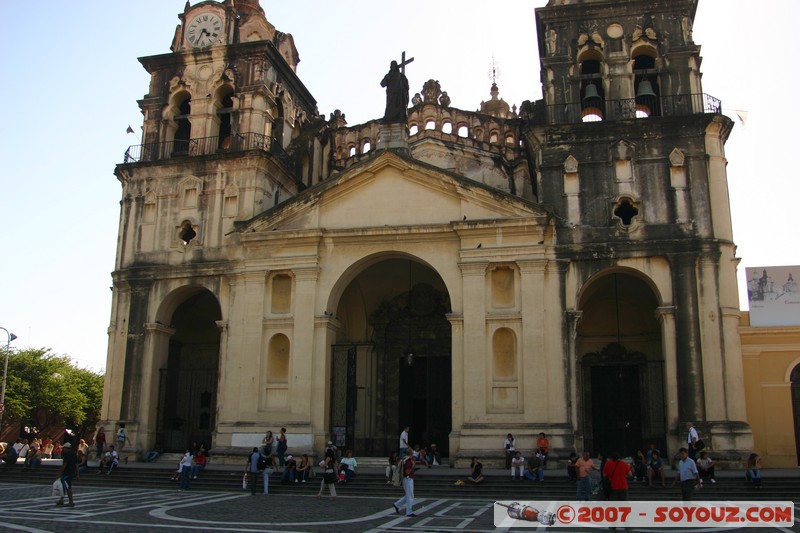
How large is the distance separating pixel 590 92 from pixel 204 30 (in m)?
15.4

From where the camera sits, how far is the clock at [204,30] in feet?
101

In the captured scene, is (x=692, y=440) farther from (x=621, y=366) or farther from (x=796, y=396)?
(x=796, y=396)

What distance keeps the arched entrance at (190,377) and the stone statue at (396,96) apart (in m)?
9.52

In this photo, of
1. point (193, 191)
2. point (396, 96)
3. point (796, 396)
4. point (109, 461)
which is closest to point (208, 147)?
point (193, 191)

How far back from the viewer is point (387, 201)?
86.5 feet

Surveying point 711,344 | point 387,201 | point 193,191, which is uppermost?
point 193,191

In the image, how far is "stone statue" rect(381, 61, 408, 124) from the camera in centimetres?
2739

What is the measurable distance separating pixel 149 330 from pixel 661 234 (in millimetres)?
17683

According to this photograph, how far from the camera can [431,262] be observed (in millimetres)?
25438

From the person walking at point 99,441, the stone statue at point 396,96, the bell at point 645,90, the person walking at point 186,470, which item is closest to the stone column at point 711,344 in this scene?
the bell at point 645,90

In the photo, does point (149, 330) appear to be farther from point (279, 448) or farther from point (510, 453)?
point (510, 453)

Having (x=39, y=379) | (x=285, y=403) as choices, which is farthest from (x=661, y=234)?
(x=39, y=379)

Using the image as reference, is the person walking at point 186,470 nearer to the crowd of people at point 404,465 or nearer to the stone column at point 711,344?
the crowd of people at point 404,465

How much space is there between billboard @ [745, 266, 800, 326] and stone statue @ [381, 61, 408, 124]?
13258mm
